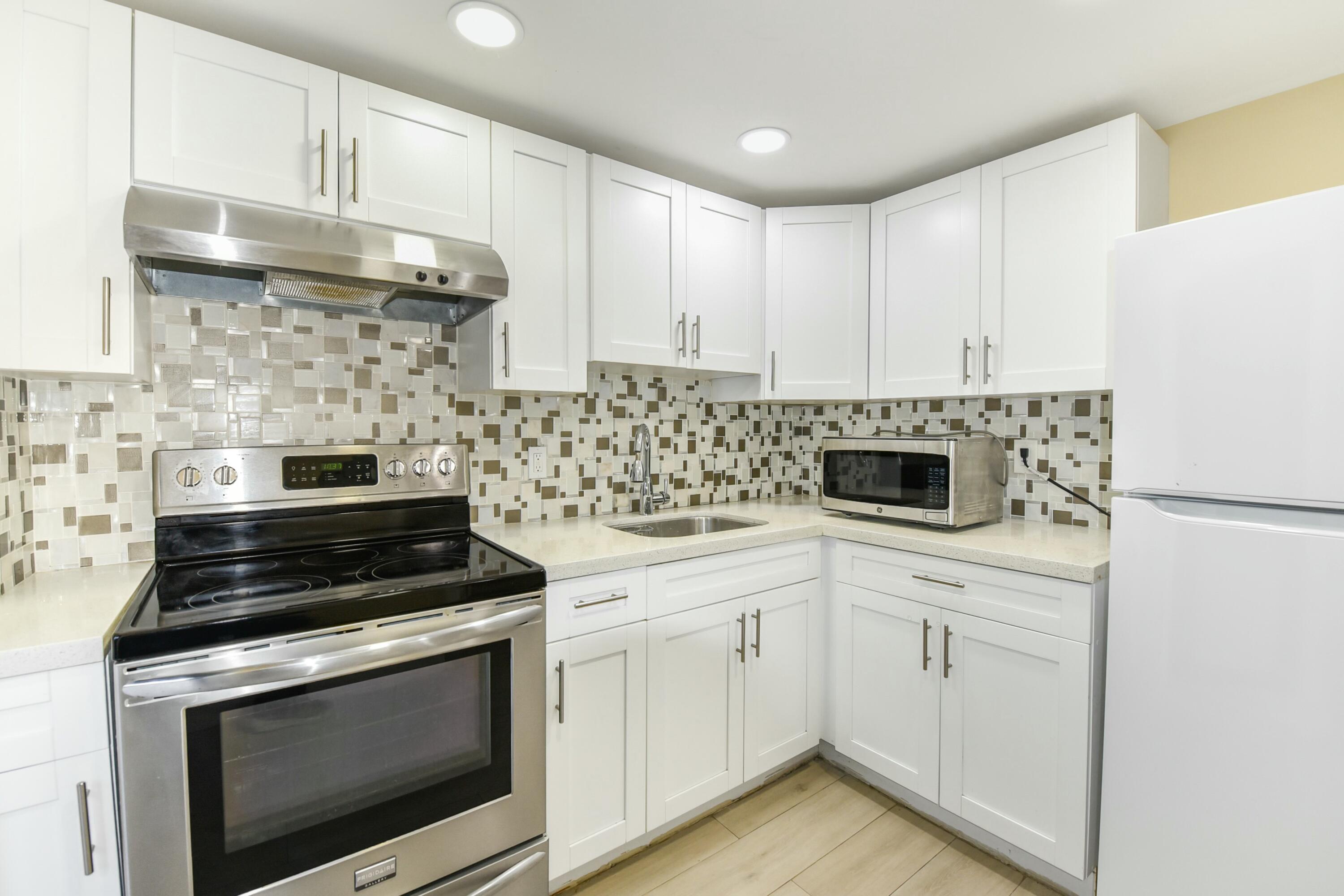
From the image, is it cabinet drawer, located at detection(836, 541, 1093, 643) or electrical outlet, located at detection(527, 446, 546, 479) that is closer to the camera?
cabinet drawer, located at detection(836, 541, 1093, 643)

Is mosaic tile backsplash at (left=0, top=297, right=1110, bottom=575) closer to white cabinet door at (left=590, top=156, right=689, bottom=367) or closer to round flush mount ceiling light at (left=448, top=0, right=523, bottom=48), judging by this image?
white cabinet door at (left=590, top=156, right=689, bottom=367)

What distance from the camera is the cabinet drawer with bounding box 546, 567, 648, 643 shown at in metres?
1.57

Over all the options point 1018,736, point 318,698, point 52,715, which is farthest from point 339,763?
point 1018,736

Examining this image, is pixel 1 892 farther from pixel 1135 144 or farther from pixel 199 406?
pixel 1135 144

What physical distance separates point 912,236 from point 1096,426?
0.95 metres

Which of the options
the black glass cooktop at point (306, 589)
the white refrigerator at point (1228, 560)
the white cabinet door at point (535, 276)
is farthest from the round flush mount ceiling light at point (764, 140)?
the black glass cooktop at point (306, 589)

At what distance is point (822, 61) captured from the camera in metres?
1.61

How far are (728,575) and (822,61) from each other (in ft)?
4.96

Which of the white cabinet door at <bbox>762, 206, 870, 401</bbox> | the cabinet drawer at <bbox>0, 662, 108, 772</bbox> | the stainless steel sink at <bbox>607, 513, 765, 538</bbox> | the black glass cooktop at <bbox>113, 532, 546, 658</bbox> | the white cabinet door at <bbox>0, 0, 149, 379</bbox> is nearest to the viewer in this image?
the cabinet drawer at <bbox>0, 662, 108, 772</bbox>

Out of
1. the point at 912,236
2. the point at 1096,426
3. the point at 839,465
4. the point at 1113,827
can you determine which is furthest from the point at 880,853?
the point at 912,236

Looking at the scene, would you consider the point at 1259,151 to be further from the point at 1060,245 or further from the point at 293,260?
the point at 293,260

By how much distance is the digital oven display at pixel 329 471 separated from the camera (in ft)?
5.44

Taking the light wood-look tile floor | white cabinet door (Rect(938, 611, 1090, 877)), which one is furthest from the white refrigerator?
the light wood-look tile floor

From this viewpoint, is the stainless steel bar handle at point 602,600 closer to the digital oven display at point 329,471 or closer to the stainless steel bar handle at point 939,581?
the digital oven display at point 329,471
